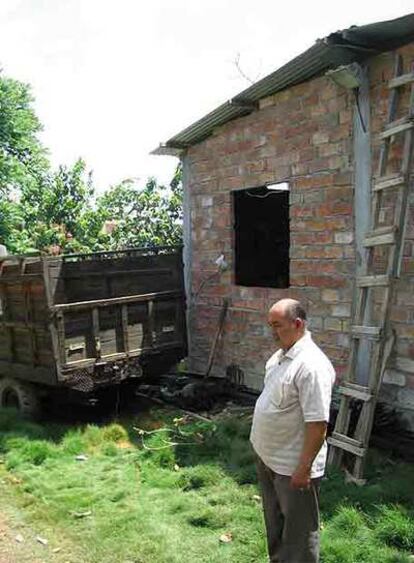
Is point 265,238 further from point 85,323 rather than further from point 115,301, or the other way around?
point 85,323

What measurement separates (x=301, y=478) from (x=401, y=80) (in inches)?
146

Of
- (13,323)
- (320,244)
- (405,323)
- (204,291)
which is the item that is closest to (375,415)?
(405,323)

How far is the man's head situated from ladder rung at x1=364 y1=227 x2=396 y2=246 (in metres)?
2.15

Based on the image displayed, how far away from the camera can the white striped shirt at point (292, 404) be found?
119 inches

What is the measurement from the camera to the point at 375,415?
5.43m

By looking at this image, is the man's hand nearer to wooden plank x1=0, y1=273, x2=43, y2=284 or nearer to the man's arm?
the man's arm

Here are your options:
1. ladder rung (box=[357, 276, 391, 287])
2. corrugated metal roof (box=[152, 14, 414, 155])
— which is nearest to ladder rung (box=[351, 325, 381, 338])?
ladder rung (box=[357, 276, 391, 287])

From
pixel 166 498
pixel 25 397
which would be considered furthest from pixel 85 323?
pixel 166 498

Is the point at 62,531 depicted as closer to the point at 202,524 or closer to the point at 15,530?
the point at 15,530

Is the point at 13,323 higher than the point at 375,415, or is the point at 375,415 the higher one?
the point at 13,323

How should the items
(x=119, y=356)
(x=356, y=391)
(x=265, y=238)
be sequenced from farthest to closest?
(x=265, y=238) → (x=119, y=356) → (x=356, y=391)

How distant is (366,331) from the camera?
510 centimetres

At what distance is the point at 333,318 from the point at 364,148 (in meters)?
1.81

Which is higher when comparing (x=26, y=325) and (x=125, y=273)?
(x=125, y=273)
